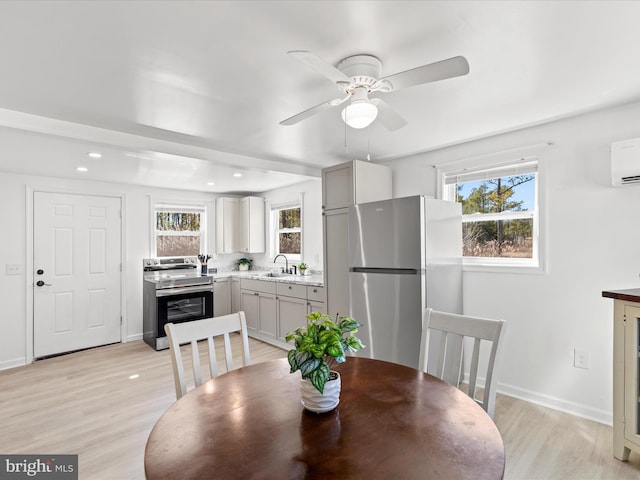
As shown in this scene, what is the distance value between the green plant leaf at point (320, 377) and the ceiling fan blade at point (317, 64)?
112cm

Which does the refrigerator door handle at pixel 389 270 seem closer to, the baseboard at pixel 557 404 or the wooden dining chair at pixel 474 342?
the wooden dining chair at pixel 474 342

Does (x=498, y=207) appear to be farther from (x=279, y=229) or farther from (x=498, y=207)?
(x=279, y=229)

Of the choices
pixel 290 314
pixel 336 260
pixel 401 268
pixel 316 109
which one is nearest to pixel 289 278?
pixel 290 314

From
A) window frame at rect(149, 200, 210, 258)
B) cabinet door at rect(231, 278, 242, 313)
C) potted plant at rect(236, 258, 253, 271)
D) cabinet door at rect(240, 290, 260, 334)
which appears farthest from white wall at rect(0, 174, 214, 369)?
cabinet door at rect(240, 290, 260, 334)

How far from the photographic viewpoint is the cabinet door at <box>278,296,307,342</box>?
13.6ft

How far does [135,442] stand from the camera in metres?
2.36

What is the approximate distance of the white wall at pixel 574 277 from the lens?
8.04 feet

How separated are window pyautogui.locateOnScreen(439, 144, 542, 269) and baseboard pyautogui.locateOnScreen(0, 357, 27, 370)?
522 cm

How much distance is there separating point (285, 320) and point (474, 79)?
3387 mm

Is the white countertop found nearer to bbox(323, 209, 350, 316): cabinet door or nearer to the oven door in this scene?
bbox(323, 209, 350, 316): cabinet door

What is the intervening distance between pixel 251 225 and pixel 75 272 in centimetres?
252

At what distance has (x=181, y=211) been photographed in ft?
18.2

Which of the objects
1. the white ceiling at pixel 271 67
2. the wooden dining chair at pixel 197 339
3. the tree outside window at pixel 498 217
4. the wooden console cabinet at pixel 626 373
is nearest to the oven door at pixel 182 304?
the white ceiling at pixel 271 67

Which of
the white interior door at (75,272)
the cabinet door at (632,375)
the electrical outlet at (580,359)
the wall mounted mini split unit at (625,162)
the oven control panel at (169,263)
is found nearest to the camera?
the cabinet door at (632,375)
